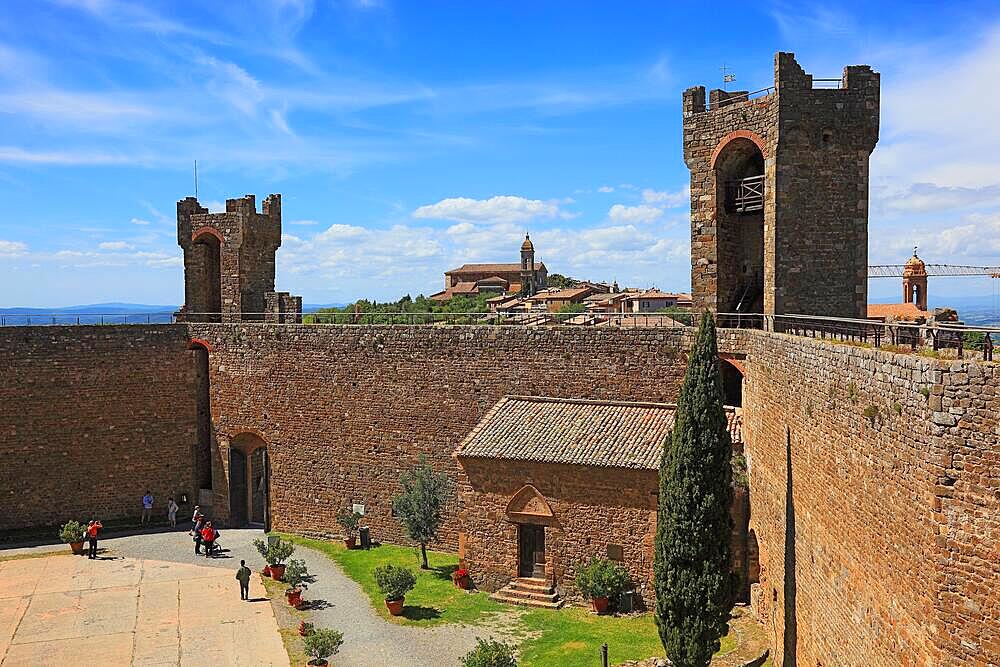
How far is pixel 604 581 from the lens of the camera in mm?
17453

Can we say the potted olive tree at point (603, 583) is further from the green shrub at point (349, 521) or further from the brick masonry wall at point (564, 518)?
the green shrub at point (349, 521)

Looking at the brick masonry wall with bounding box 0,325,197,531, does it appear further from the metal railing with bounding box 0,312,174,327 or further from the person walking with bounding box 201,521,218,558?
the person walking with bounding box 201,521,218,558

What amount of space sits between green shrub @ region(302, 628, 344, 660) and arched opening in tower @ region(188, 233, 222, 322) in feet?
46.7

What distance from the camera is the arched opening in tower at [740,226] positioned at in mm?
18953

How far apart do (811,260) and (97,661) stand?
16.3 meters

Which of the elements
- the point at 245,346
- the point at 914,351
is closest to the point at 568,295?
the point at 245,346

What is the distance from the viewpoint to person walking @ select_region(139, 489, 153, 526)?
24656mm

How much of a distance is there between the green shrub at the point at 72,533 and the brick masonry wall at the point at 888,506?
18.5 meters

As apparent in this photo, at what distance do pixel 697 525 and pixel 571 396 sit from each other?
22.6 feet

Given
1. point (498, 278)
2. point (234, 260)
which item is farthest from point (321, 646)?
point (498, 278)

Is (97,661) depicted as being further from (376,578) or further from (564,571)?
(564,571)

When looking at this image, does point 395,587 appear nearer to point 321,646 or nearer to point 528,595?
point 528,595

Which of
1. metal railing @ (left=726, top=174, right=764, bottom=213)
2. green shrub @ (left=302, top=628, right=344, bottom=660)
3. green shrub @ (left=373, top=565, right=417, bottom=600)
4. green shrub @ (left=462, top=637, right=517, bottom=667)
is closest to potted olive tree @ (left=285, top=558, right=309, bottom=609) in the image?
green shrub @ (left=373, top=565, right=417, bottom=600)

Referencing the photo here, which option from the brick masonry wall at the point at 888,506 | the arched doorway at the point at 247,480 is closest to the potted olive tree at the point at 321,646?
the brick masonry wall at the point at 888,506
